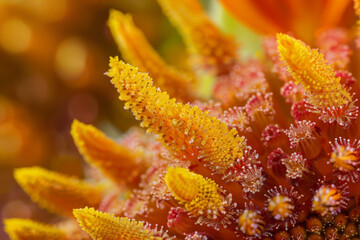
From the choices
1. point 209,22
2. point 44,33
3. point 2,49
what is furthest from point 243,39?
point 2,49

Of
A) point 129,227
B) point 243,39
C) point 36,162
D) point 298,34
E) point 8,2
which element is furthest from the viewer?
point 36,162

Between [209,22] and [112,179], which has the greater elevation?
[209,22]

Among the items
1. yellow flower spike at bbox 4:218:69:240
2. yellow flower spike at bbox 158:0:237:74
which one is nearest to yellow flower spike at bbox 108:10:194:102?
yellow flower spike at bbox 158:0:237:74

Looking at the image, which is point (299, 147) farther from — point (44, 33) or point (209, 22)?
point (44, 33)

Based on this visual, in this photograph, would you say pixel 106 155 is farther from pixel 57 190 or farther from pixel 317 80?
pixel 317 80

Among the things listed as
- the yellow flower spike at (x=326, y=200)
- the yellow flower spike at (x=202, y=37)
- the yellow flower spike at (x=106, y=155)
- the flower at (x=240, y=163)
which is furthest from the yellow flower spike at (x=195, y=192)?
the yellow flower spike at (x=202, y=37)

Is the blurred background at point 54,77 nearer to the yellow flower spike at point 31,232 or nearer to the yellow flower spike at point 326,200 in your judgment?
the yellow flower spike at point 31,232
